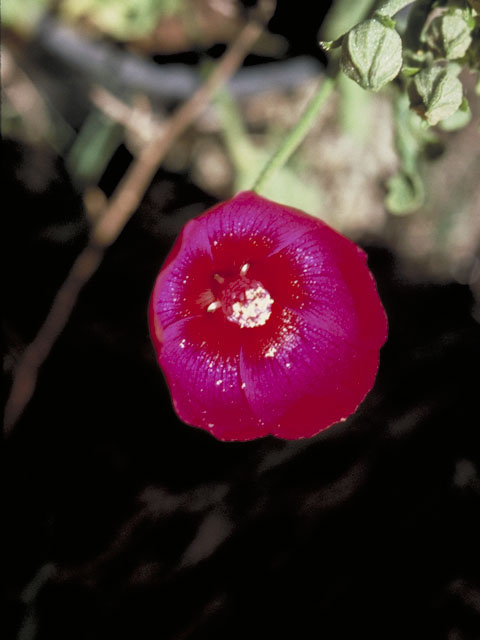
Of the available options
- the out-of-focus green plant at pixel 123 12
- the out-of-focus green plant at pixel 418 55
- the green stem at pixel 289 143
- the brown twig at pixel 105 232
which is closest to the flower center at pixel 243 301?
the green stem at pixel 289 143

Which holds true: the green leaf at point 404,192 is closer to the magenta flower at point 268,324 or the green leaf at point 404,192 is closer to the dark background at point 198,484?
the magenta flower at point 268,324

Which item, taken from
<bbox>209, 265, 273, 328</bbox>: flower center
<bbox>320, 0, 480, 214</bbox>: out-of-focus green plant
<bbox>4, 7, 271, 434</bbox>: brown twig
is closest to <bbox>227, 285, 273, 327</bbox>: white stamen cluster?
<bbox>209, 265, 273, 328</bbox>: flower center

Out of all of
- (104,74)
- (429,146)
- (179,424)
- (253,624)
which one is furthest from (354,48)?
(253,624)

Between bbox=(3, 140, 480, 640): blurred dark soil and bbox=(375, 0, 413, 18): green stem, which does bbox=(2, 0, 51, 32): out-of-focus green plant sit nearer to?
bbox=(3, 140, 480, 640): blurred dark soil

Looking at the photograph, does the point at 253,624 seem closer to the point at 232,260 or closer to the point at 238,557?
the point at 238,557

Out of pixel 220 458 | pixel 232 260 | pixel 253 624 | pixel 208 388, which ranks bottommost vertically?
pixel 253 624

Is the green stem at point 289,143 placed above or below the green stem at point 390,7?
below
